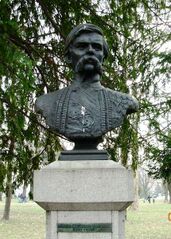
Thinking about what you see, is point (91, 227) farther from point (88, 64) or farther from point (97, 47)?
point (97, 47)

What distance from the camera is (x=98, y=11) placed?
7.36m

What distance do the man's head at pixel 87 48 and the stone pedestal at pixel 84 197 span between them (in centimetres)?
97

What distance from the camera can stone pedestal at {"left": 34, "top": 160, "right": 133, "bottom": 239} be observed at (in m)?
4.29

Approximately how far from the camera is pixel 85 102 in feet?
15.6

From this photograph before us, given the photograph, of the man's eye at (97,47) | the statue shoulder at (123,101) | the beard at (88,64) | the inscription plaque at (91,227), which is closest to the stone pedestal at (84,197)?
the inscription plaque at (91,227)

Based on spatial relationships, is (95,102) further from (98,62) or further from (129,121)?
(129,121)

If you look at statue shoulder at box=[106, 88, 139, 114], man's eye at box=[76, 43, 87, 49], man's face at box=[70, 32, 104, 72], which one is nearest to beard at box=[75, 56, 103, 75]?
man's face at box=[70, 32, 104, 72]

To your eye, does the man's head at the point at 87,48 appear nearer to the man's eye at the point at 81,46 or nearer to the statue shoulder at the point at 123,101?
the man's eye at the point at 81,46

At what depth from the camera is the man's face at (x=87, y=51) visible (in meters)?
4.68

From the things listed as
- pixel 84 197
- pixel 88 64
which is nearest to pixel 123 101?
pixel 88 64

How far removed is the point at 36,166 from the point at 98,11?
262 centimetres

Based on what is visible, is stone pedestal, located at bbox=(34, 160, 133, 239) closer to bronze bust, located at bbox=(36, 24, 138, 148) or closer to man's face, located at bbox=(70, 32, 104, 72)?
bronze bust, located at bbox=(36, 24, 138, 148)

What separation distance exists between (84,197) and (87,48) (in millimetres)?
1489

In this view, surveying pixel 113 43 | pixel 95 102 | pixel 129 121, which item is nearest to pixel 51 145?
pixel 129 121
